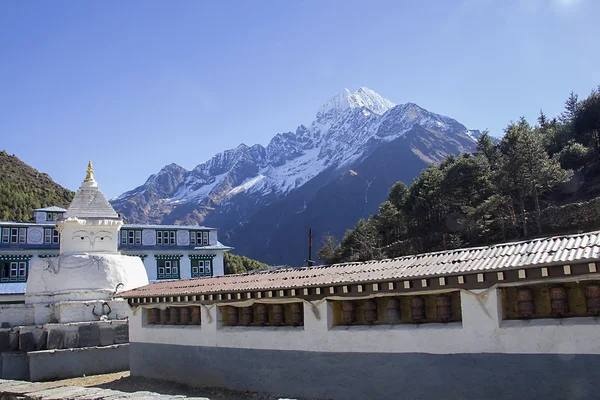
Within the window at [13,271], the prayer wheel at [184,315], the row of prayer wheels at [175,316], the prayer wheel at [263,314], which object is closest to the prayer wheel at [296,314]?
the prayer wheel at [263,314]

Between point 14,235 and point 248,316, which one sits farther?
point 14,235

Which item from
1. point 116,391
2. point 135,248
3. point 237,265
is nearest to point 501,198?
point 135,248

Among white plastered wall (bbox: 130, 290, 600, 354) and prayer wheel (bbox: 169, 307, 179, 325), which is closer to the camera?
white plastered wall (bbox: 130, 290, 600, 354)

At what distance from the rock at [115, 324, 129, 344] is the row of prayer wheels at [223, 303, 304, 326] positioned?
10.0 metres

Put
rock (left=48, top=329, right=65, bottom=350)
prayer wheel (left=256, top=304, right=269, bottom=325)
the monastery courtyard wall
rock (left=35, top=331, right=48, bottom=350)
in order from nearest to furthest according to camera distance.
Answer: the monastery courtyard wall, prayer wheel (left=256, top=304, right=269, bottom=325), rock (left=48, top=329, right=65, bottom=350), rock (left=35, top=331, right=48, bottom=350)

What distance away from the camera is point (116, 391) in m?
12.9

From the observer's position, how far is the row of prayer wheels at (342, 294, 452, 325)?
11.4 m

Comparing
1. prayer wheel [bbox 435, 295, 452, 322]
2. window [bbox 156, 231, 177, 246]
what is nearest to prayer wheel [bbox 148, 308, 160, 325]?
prayer wheel [bbox 435, 295, 452, 322]

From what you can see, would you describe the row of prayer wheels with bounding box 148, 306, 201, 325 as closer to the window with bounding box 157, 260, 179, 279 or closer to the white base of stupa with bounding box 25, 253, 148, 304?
the white base of stupa with bounding box 25, 253, 148, 304

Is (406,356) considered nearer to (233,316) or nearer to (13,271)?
(233,316)

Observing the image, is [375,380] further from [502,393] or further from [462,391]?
[502,393]

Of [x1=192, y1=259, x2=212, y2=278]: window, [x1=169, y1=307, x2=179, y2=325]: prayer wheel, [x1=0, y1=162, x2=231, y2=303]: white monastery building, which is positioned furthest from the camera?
[x1=192, y1=259, x2=212, y2=278]: window

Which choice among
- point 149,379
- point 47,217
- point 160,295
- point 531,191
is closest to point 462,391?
point 160,295

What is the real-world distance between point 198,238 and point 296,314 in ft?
159
